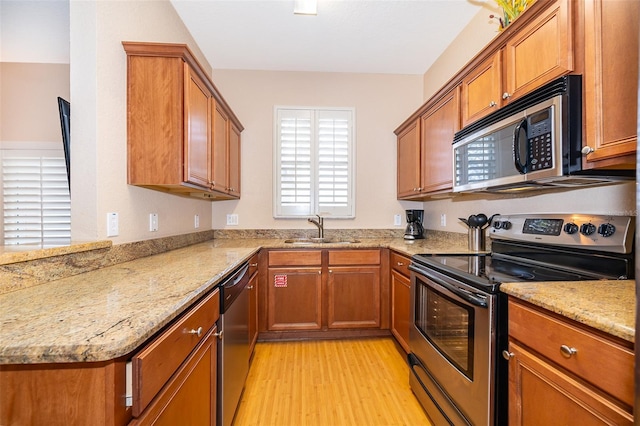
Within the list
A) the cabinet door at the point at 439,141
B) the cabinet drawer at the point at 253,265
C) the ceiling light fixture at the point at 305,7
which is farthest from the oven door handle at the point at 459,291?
the ceiling light fixture at the point at 305,7

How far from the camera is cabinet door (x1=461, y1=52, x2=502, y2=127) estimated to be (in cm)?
152

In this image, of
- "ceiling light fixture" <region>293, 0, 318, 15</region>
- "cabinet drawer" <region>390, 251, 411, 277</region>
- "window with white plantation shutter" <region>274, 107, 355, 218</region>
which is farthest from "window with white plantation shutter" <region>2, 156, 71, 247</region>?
"cabinet drawer" <region>390, 251, 411, 277</region>

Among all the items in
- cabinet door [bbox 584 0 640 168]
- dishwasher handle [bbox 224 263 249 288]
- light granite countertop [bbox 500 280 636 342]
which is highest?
cabinet door [bbox 584 0 640 168]

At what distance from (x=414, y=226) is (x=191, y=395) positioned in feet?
7.88

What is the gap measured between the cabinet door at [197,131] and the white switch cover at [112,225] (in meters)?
0.41

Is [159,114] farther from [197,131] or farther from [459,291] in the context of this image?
[459,291]

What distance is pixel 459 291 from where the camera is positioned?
4.20 feet

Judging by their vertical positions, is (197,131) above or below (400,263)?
above

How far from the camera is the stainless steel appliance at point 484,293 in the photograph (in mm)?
1091

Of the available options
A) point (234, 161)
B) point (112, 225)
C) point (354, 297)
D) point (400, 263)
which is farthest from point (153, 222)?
point (400, 263)

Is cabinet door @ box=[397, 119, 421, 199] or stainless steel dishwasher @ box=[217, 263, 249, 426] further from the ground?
cabinet door @ box=[397, 119, 421, 199]

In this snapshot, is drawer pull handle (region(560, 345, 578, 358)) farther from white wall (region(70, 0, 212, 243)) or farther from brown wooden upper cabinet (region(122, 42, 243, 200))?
white wall (region(70, 0, 212, 243))

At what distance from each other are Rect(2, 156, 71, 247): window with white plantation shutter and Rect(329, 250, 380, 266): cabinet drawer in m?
2.14

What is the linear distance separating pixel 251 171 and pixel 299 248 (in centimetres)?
111
